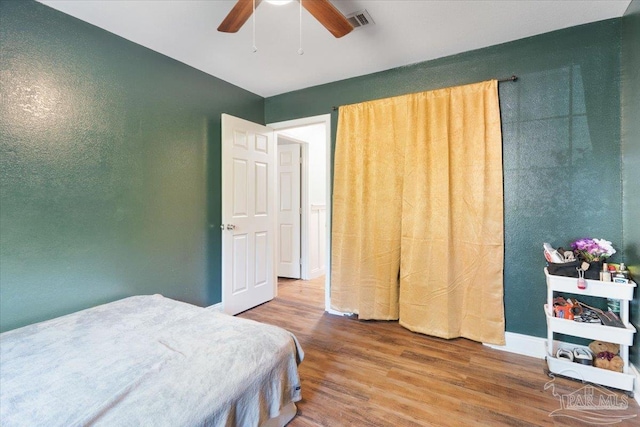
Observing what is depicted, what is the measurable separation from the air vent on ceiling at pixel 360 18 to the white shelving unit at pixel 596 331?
2.19 meters

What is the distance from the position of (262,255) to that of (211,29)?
7.44 ft

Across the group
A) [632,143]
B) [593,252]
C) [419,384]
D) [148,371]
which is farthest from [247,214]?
[632,143]

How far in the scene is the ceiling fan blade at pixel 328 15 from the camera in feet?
4.83

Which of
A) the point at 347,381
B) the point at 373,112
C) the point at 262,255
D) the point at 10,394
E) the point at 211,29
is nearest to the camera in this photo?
the point at 10,394

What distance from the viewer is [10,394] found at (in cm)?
109

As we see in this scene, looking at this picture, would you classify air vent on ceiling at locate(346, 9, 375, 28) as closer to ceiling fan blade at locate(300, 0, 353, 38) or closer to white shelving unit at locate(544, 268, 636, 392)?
ceiling fan blade at locate(300, 0, 353, 38)

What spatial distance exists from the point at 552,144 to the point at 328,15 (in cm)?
191

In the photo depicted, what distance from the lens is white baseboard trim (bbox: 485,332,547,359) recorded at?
2234mm

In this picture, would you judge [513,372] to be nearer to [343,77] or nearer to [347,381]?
[347,381]

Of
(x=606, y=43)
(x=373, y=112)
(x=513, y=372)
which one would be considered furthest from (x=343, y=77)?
(x=513, y=372)

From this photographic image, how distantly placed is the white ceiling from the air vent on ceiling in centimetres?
4

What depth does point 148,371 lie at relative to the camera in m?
1.21

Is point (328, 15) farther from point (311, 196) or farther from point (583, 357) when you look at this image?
point (311, 196)

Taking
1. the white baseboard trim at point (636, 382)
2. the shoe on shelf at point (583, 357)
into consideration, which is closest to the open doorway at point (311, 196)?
the shoe on shelf at point (583, 357)
